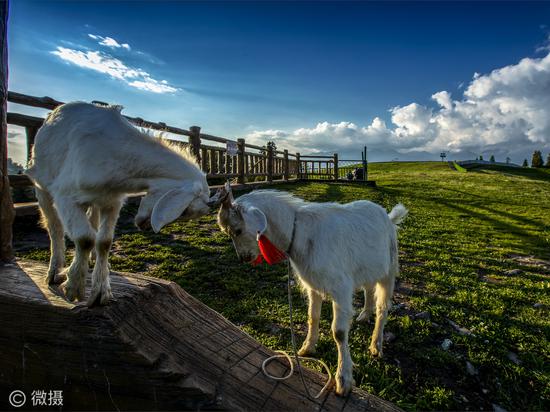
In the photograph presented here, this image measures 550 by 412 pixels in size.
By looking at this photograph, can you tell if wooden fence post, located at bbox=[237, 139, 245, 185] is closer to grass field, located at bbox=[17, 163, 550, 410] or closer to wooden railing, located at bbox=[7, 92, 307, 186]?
wooden railing, located at bbox=[7, 92, 307, 186]

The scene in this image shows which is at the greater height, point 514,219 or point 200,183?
point 200,183

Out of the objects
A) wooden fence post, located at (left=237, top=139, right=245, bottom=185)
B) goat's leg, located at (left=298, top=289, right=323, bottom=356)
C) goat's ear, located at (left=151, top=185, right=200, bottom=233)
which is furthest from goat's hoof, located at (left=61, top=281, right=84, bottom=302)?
wooden fence post, located at (left=237, top=139, right=245, bottom=185)

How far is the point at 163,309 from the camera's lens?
2.77m

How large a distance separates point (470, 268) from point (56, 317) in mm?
7079

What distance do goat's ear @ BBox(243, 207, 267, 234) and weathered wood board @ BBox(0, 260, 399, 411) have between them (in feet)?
3.28

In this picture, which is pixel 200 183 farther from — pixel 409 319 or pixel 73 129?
pixel 409 319

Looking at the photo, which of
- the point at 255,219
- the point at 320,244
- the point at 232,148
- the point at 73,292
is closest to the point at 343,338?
the point at 320,244

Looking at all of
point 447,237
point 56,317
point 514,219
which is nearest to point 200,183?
point 56,317

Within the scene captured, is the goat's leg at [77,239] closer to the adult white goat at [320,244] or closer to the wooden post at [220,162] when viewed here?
the adult white goat at [320,244]

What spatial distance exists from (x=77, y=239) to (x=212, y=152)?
38.9 ft

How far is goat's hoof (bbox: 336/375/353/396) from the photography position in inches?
107

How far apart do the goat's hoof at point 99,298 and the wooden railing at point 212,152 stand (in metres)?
1.50

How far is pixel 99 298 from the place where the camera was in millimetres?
2375

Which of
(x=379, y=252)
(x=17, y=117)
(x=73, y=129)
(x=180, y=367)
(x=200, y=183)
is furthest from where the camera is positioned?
(x=17, y=117)
